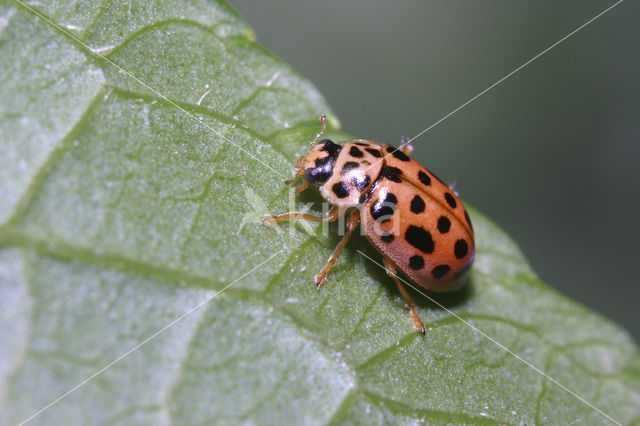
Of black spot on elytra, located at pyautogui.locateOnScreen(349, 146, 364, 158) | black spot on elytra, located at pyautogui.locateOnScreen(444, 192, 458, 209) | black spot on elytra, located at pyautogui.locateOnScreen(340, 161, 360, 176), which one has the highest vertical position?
black spot on elytra, located at pyautogui.locateOnScreen(444, 192, 458, 209)

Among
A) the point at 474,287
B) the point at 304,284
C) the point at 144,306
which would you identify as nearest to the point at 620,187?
the point at 474,287

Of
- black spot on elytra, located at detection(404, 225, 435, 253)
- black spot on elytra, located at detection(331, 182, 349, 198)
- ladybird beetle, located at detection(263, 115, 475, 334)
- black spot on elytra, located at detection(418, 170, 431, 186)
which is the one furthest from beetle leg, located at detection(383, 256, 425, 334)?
black spot on elytra, located at detection(418, 170, 431, 186)

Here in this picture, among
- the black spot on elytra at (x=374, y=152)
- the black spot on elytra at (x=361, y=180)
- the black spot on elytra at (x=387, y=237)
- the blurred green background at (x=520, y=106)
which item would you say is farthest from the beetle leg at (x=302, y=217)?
the blurred green background at (x=520, y=106)

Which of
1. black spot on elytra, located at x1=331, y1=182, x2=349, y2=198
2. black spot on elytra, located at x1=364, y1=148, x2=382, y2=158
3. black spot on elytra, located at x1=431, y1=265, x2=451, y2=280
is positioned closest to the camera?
black spot on elytra, located at x1=431, y1=265, x2=451, y2=280

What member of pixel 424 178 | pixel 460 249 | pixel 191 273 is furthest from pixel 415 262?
pixel 191 273

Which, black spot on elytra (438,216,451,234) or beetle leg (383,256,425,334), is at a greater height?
black spot on elytra (438,216,451,234)

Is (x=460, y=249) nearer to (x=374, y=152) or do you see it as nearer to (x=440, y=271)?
(x=440, y=271)

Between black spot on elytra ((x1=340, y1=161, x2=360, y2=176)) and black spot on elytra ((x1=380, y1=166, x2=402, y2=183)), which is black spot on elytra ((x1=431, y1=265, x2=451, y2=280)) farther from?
black spot on elytra ((x1=340, y1=161, x2=360, y2=176))
